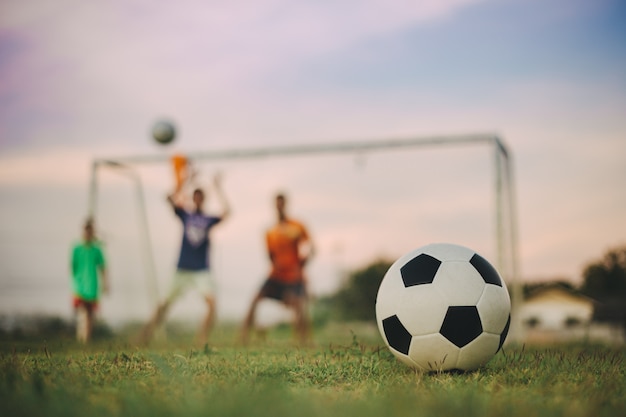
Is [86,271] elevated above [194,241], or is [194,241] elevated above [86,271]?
[194,241]

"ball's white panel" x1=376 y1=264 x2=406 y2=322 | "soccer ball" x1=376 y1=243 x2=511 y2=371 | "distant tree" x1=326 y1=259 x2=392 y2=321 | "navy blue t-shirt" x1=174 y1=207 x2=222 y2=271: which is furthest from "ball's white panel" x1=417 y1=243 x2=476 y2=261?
"distant tree" x1=326 y1=259 x2=392 y2=321

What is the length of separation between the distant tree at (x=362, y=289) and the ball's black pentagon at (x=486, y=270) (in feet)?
99.2

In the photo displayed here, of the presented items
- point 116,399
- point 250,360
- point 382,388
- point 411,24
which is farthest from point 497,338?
point 411,24

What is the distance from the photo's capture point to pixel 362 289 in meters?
40.3

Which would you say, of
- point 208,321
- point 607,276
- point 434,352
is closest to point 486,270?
point 434,352

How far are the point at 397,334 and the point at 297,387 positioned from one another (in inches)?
34.2

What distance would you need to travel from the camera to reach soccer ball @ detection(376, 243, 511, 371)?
12.7 feet

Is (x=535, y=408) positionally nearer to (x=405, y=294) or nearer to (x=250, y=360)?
(x=405, y=294)

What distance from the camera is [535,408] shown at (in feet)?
9.10

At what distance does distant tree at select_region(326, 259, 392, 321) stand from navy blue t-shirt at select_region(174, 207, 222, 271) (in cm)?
2688

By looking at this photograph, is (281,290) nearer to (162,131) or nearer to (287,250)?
(287,250)

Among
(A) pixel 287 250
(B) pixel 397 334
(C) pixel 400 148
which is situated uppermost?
(C) pixel 400 148

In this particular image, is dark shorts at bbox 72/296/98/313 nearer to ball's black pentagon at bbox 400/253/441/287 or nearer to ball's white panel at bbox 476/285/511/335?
ball's black pentagon at bbox 400/253/441/287

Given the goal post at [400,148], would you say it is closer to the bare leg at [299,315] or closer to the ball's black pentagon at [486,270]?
the bare leg at [299,315]
